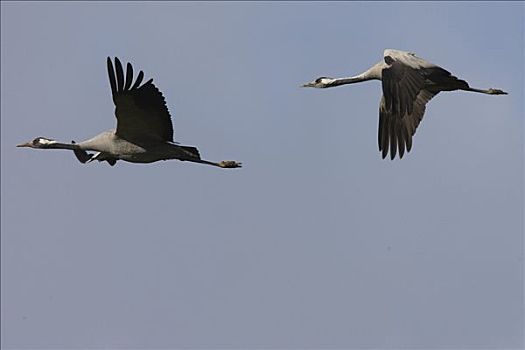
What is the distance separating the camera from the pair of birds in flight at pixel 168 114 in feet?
76.1

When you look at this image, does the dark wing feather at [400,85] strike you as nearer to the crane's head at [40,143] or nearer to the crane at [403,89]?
the crane at [403,89]

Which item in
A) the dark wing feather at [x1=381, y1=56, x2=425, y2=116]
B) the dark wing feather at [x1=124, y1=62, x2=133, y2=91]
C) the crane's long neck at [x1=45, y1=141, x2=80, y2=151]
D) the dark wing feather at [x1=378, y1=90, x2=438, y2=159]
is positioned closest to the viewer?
the dark wing feather at [x1=124, y1=62, x2=133, y2=91]

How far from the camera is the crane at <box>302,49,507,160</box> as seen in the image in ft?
80.8

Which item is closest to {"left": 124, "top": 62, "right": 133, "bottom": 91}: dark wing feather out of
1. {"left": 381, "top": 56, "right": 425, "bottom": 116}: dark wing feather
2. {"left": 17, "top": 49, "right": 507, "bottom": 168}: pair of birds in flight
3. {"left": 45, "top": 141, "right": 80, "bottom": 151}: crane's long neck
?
{"left": 17, "top": 49, "right": 507, "bottom": 168}: pair of birds in flight

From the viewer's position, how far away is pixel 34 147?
26.1 metres

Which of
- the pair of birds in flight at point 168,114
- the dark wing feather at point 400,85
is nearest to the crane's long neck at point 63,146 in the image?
the pair of birds in flight at point 168,114

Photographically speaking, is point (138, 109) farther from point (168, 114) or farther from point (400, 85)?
point (400, 85)

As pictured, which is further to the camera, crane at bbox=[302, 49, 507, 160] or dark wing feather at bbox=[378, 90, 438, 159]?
dark wing feather at bbox=[378, 90, 438, 159]

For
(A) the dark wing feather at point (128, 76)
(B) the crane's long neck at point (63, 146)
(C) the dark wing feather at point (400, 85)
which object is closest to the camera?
(A) the dark wing feather at point (128, 76)

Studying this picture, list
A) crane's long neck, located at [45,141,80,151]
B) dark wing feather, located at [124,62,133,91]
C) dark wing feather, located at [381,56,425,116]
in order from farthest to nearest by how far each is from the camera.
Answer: crane's long neck, located at [45,141,80,151] → dark wing feather, located at [381,56,425,116] → dark wing feather, located at [124,62,133,91]

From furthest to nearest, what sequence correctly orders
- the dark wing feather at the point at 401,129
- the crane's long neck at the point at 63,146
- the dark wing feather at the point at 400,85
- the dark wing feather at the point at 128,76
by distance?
the dark wing feather at the point at 401,129, the crane's long neck at the point at 63,146, the dark wing feather at the point at 400,85, the dark wing feather at the point at 128,76

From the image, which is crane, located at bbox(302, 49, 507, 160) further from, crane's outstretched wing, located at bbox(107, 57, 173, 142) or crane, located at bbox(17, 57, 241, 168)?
crane's outstretched wing, located at bbox(107, 57, 173, 142)

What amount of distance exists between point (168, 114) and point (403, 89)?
138 inches

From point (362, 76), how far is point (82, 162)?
465 cm
